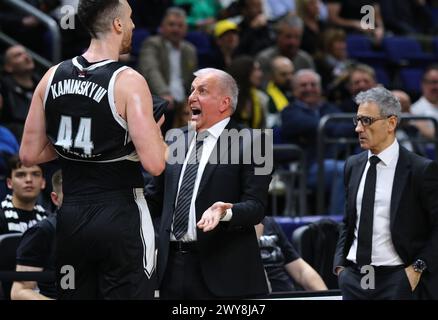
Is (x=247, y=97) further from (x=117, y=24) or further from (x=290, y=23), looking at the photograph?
(x=117, y=24)

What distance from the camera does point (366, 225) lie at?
5.73 metres

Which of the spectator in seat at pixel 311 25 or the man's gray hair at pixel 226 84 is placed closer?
the man's gray hair at pixel 226 84

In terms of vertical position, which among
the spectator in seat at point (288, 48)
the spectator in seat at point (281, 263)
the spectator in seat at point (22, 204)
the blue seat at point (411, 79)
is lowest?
the spectator in seat at point (281, 263)

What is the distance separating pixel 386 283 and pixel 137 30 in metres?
6.75

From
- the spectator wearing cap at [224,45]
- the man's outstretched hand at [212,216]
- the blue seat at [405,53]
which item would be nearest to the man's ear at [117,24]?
the man's outstretched hand at [212,216]

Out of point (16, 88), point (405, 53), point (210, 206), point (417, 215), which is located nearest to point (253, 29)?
point (405, 53)

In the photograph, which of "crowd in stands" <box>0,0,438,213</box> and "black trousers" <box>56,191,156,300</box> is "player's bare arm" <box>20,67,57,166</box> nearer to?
"black trousers" <box>56,191,156,300</box>

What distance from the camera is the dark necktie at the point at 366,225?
18.7ft

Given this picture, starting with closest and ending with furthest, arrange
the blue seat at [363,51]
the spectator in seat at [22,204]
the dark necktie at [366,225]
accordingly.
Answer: the dark necktie at [366,225] < the spectator in seat at [22,204] < the blue seat at [363,51]

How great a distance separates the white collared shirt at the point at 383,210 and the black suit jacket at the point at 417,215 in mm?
36

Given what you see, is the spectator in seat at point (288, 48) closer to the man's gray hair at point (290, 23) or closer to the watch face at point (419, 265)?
the man's gray hair at point (290, 23)

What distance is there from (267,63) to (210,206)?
637 centimetres

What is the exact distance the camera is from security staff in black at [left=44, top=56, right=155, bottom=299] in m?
4.50

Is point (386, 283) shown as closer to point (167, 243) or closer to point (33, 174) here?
point (167, 243)
